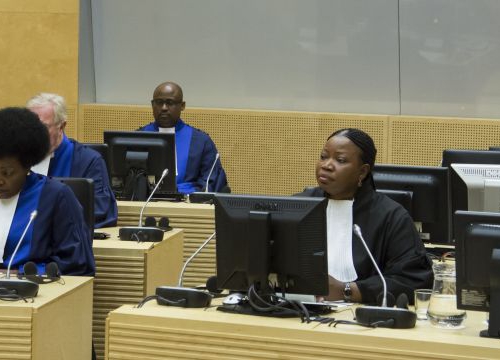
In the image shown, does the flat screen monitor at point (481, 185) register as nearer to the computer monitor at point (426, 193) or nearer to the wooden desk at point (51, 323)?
the computer monitor at point (426, 193)

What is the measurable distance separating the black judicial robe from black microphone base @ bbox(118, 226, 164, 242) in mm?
1514

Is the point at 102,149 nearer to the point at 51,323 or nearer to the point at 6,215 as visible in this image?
the point at 6,215

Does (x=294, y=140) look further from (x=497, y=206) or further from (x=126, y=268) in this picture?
(x=497, y=206)

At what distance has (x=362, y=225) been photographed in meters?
4.75

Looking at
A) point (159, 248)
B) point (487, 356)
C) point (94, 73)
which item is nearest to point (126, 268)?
point (159, 248)

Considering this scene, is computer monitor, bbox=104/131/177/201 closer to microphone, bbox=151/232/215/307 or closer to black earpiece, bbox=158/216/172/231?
black earpiece, bbox=158/216/172/231

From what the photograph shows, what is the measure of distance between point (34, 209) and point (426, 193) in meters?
2.05

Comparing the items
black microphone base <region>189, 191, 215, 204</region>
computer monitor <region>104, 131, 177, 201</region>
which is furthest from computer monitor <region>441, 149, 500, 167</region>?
computer monitor <region>104, 131, 177, 201</region>

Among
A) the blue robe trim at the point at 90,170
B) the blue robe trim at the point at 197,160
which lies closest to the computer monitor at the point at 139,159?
the blue robe trim at the point at 90,170

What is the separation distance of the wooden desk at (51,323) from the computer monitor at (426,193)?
180 centimetres

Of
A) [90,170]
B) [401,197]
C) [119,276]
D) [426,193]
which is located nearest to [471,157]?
[426,193]

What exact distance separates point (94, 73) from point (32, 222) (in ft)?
21.9

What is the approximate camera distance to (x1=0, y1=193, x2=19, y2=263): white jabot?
481 cm

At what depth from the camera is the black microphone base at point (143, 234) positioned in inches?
232
